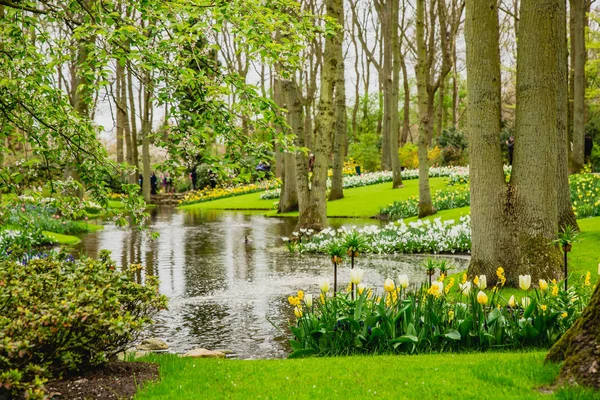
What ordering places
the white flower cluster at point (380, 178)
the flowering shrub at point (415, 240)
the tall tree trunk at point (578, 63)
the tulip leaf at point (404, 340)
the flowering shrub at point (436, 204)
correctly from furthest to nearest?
the white flower cluster at point (380, 178), the tall tree trunk at point (578, 63), the flowering shrub at point (436, 204), the flowering shrub at point (415, 240), the tulip leaf at point (404, 340)

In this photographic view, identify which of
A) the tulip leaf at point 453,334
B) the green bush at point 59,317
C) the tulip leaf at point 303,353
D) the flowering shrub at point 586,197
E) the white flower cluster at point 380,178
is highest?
the white flower cluster at point 380,178

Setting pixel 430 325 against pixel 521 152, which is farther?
pixel 521 152

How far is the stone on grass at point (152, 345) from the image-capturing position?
7.00 meters

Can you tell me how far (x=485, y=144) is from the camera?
8547 millimetres

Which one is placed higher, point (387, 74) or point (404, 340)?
point (387, 74)

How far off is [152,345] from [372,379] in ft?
10.9

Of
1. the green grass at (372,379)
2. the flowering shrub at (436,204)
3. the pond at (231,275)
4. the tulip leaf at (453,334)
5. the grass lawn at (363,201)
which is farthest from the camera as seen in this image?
the grass lawn at (363,201)

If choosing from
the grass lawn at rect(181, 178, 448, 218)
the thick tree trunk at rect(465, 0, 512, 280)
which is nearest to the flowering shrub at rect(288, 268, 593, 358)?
the thick tree trunk at rect(465, 0, 512, 280)

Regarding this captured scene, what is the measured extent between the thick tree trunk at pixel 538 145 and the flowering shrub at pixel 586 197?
25.4 feet

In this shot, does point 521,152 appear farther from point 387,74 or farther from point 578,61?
point 387,74

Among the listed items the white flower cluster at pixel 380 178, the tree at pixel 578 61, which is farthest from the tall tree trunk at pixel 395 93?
the tree at pixel 578 61

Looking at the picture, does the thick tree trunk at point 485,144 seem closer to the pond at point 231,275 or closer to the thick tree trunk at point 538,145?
the thick tree trunk at point 538,145

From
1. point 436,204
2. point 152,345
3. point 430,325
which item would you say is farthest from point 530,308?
point 436,204

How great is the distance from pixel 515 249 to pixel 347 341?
11.5 ft
